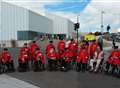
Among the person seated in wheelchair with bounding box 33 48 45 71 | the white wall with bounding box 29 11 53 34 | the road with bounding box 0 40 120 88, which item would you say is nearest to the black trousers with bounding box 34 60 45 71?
the person seated in wheelchair with bounding box 33 48 45 71

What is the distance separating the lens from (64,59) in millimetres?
16859

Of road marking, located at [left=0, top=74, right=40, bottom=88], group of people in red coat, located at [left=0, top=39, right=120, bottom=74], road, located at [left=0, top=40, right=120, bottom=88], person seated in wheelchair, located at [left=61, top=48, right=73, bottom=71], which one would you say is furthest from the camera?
person seated in wheelchair, located at [left=61, top=48, right=73, bottom=71]

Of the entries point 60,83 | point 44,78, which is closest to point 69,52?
point 44,78

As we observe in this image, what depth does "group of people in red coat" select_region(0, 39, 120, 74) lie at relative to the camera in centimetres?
1617

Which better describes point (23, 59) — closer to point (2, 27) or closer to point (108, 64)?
point (108, 64)

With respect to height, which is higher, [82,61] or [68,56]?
[68,56]

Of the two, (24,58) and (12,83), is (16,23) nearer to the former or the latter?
(24,58)

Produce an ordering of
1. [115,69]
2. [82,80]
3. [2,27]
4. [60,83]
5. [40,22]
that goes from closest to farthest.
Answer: [60,83] < [82,80] < [115,69] < [2,27] < [40,22]

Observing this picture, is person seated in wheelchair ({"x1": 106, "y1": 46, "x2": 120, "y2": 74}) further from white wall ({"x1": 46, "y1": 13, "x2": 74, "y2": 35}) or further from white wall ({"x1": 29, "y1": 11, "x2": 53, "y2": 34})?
white wall ({"x1": 46, "y1": 13, "x2": 74, "y2": 35})

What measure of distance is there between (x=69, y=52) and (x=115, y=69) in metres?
2.46

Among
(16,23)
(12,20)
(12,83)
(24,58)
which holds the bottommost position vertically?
Answer: (12,83)

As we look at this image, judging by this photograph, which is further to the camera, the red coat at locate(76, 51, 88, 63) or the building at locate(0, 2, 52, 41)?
the building at locate(0, 2, 52, 41)

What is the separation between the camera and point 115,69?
51.6ft

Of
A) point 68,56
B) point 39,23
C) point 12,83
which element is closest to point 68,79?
point 12,83
